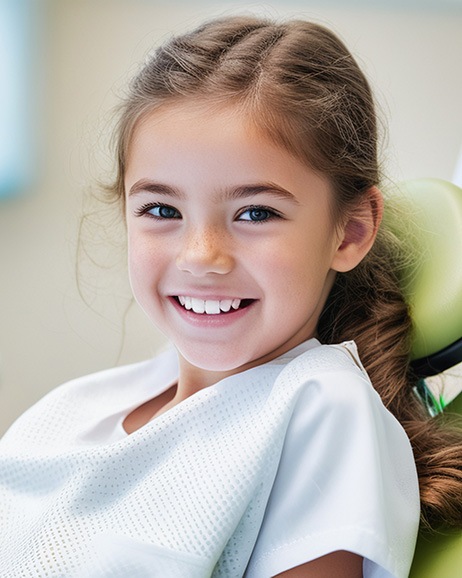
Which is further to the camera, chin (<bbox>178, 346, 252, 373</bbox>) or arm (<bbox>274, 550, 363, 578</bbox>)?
chin (<bbox>178, 346, 252, 373</bbox>)

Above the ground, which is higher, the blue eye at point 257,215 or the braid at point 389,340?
the blue eye at point 257,215

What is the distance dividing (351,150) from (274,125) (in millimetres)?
110

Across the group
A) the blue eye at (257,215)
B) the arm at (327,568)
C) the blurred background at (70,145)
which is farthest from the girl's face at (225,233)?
the blurred background at (70,145)

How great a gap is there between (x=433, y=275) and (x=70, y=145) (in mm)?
1140

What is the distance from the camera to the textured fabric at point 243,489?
27.9 inches

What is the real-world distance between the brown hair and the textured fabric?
0.30ft

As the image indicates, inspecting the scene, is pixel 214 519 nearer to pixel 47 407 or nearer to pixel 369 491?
pixel 369 491

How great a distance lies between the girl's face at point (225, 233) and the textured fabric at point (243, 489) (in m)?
0.05

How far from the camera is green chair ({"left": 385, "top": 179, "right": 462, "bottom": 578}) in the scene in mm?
927

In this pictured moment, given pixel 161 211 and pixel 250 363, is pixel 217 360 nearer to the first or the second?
pixel 250 363

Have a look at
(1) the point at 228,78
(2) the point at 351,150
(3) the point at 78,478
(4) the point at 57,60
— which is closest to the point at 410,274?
(2) the point at 351,150

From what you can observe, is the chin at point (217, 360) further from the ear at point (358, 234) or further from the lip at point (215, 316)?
the ear at point (358, 234)

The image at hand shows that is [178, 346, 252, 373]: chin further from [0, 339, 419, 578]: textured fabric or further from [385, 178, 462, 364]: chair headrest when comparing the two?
[385, 178, 462, 364]: chair headrest

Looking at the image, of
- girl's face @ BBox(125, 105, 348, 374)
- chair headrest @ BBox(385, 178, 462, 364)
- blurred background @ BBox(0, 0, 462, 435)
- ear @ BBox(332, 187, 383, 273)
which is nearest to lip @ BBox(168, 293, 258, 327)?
girl's face @ BBox(125, 105, 348, 374)
